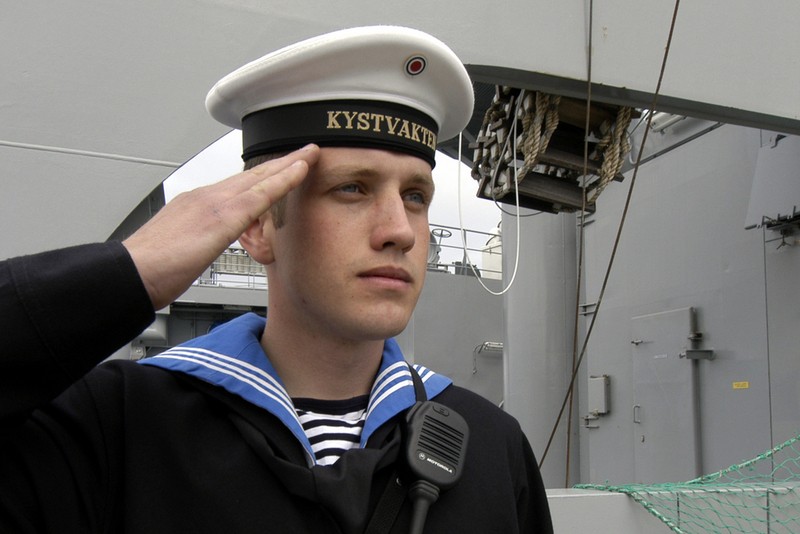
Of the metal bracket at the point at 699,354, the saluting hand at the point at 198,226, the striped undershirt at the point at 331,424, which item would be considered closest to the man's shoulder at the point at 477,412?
the striped undershirt at the point at 331,424

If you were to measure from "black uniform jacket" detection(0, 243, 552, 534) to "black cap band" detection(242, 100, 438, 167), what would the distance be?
351mm

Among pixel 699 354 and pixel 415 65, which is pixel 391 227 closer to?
pixel 415 65

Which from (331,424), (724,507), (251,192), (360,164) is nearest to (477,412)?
(331,424)

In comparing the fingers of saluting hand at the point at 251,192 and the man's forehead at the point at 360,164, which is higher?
the man's forehead at the point at 360,164

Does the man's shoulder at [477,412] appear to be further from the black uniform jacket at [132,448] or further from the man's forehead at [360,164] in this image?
the man's forehead at [360,164]

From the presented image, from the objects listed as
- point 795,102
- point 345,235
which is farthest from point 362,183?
point 795,102

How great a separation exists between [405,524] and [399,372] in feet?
0.86

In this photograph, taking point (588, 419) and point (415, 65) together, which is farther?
point (588, 419)

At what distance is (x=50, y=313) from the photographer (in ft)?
2.86

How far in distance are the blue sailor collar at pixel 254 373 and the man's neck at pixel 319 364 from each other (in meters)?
0.04

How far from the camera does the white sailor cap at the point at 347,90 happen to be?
1.15 metres

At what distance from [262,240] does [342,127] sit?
226 millimetres

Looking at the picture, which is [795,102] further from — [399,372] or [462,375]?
[462,375]

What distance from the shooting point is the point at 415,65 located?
120cm
